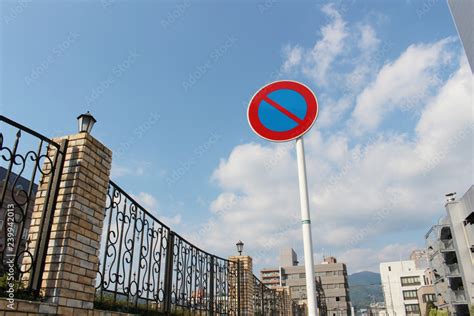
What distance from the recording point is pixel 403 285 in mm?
80000

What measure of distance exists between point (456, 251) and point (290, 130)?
38.2 m

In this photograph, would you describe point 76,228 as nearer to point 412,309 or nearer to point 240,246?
point 240,246

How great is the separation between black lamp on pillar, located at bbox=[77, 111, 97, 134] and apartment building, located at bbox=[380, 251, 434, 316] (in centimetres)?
8278

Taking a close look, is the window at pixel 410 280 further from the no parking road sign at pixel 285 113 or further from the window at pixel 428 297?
the no parking road sign at pixel 285 113

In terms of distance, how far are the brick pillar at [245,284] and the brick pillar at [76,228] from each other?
21.4 ft

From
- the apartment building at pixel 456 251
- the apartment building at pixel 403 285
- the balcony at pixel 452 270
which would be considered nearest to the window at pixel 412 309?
the apartment building at pixel 403 285

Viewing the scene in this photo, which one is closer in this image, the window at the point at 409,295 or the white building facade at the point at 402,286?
the white building facade at the point at 402,286

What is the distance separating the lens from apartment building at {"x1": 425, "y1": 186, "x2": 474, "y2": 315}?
32.7 m

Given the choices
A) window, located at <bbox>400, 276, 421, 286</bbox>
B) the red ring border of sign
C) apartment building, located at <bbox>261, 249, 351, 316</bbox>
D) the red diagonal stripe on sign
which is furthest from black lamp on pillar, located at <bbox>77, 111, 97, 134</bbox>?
window, located at <bbox>400, 276, 421, 286</bbox>

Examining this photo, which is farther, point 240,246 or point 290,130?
point 240,246

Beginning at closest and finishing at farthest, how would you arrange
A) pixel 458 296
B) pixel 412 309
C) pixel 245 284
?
pixel 245 284
pixel 458 296
pixel 412 309

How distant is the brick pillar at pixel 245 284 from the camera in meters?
9.81

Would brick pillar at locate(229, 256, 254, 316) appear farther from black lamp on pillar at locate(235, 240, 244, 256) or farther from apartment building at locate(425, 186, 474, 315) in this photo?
apartment building at locate(425, 186, 474, 315)

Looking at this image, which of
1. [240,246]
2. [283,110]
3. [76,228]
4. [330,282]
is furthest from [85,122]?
[330,282]
